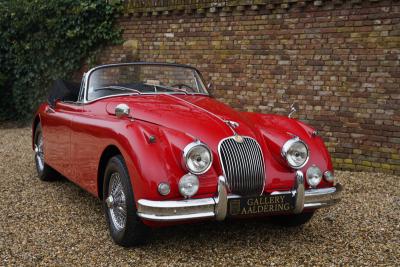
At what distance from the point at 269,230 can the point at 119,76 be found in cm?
226

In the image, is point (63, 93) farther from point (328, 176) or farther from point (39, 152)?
point (328, 176)

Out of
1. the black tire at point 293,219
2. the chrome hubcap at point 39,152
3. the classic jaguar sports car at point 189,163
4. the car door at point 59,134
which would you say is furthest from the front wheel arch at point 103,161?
the chrome hubcap at point 39,152

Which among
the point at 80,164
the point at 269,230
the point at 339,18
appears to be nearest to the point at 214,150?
the point at 269,230

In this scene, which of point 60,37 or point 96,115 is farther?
point 60,37

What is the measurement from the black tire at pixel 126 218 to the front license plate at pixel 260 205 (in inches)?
28.0

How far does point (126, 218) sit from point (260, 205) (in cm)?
101

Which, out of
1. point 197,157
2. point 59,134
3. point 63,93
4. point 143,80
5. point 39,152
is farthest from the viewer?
point 39,152

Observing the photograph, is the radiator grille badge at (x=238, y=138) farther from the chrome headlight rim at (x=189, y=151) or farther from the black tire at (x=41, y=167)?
the black tire at (x=41, y=167)

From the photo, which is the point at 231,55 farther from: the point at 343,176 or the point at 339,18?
the point at 343,176

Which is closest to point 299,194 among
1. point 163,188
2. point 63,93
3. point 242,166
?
point 242,166

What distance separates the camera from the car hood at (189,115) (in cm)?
365

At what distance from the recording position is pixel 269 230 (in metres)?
4.13

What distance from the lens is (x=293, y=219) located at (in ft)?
13.5

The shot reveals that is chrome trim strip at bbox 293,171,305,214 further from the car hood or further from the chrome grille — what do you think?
the car hood
